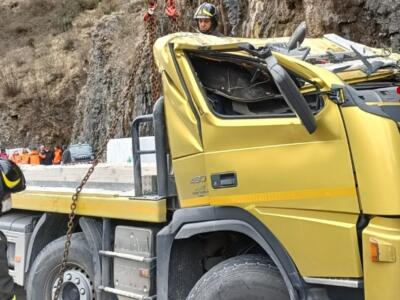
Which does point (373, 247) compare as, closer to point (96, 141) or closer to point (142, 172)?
point (142, 172)

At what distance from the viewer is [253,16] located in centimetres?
1667

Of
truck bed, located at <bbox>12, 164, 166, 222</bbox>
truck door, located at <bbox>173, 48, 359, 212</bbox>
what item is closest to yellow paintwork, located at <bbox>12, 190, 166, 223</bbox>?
truck bed, located at <bbox>12, 164, 166, 222</bbox>

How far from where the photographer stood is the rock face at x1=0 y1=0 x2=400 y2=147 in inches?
512

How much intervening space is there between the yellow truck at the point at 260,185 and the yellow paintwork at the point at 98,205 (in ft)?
0.05

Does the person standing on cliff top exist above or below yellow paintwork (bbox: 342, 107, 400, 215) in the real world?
above

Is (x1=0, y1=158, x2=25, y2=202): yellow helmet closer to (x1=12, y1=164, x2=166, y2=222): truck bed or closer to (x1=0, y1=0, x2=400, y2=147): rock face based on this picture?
(x1=12, y1=164, x2=166, y2=222): truck bed

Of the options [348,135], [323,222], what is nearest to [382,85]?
[348,135]

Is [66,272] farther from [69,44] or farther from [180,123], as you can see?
[69,44]

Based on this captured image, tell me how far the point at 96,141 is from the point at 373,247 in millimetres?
25714

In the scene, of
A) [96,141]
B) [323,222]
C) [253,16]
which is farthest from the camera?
[96,141]

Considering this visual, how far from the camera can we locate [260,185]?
11.6 feet

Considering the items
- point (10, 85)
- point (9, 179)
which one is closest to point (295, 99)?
point (9, 179)

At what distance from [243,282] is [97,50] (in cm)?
2766

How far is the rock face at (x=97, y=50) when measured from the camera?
1299cm
